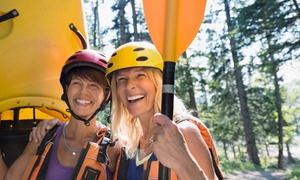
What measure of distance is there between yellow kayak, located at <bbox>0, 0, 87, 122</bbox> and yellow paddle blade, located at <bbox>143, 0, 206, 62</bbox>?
1.55 m

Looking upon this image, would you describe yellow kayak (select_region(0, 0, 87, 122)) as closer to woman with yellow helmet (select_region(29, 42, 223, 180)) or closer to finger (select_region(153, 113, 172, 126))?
woman with yellow helmet (select_region(29, 42, 223, 180))

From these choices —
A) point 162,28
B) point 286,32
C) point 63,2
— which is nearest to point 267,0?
point 286,32

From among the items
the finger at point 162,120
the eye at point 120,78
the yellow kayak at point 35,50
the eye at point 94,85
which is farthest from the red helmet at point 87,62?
the finger at point 162,120

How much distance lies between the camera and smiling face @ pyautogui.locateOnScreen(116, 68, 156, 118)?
2193mm

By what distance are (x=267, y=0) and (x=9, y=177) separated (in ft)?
40.1

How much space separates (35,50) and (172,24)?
1.78 meters

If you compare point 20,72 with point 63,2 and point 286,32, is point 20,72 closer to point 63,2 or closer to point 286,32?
point 63,2

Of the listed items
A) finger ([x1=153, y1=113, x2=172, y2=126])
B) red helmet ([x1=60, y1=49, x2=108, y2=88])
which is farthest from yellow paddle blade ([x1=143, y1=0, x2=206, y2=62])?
red helmet ([x1=60, y1=49, x2=108, y2=88])

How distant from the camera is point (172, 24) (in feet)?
5.86

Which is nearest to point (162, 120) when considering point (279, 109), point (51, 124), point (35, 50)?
point (51, 124)

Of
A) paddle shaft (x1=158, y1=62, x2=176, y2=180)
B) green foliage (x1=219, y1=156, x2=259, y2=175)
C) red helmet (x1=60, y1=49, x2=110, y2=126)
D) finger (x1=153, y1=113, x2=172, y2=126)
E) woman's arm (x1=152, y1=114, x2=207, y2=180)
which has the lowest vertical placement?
green foliage (x1=219, y1=156, x2=259, y2=175)

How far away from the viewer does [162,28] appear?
184cm

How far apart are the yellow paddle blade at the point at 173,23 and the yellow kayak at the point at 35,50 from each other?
5.09ft

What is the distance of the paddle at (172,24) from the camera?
1.76 m
